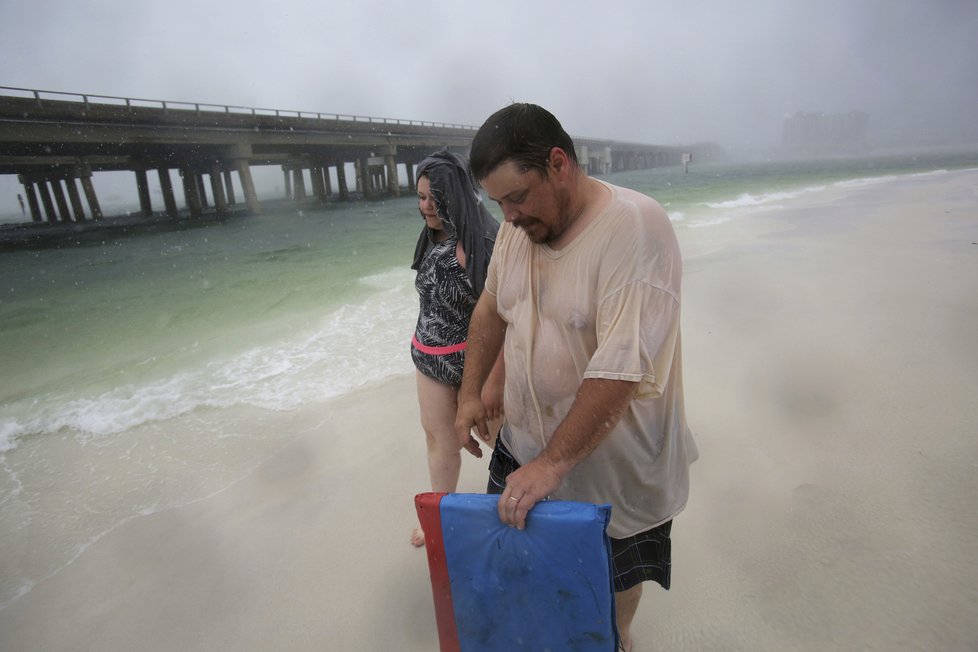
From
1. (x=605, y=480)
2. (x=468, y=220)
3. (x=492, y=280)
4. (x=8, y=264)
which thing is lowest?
(x=8, y=264)

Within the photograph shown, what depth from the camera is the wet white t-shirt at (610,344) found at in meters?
1.25

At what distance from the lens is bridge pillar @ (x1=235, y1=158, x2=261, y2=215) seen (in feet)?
101

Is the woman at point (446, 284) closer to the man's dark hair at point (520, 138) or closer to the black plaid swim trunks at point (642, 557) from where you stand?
the black plaid swim trunks at point (642, 557)

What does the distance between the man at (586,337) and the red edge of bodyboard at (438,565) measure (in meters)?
0.21

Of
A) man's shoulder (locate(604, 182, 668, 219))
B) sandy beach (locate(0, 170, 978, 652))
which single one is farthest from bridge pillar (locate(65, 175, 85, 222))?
man's shoulder (locate(604, 182, 668, 219))

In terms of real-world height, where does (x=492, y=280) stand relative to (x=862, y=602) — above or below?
above

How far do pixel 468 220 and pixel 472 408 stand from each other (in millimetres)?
822

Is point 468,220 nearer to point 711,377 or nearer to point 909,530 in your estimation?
point 909,530

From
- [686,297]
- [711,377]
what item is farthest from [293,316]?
[711,377]

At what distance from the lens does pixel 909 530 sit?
236 cm

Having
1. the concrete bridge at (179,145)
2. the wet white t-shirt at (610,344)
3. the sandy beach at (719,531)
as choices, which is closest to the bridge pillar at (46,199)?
the concrete bridge at (179,145)

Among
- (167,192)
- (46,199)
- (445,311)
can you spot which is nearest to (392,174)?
(167,192)

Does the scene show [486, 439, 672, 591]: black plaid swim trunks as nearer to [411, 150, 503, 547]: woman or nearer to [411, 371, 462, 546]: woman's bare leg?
[411, 150, 503, 547]: woman

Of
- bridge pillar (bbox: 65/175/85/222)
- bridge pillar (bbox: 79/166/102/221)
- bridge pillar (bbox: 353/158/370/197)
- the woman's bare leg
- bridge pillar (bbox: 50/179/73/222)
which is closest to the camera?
the woman's bare leg
